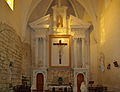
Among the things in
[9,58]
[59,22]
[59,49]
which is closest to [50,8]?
[59,22]

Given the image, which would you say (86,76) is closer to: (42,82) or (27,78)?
(42,82)

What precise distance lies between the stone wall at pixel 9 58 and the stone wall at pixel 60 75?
7.85 feet

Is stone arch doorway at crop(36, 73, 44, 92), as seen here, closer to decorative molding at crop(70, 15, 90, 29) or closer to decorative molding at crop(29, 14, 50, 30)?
decorative molding at crop(29, 14, 50, 30)

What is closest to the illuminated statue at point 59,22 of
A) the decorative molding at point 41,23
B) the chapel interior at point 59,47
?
the chapel interior at point 59,47

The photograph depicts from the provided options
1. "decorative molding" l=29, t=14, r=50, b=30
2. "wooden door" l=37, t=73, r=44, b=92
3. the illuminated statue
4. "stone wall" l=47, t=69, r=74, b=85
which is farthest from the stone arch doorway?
the illuminated statue

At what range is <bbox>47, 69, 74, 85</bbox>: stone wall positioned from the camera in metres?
15.5

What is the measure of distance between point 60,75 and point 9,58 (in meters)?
5.01

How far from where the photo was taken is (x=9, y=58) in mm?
11414

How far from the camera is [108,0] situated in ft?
40.9

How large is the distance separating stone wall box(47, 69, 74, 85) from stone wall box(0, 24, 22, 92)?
2.39m

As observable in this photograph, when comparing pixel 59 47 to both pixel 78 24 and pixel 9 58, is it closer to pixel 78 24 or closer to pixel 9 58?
pixel 78 24

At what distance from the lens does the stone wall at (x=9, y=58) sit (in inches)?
400

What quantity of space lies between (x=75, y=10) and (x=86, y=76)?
17.8 feet

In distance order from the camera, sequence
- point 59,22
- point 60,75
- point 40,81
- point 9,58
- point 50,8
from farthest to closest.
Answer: point 50,8, point 59,22, point 60,75, point 40,81, point 9,58
